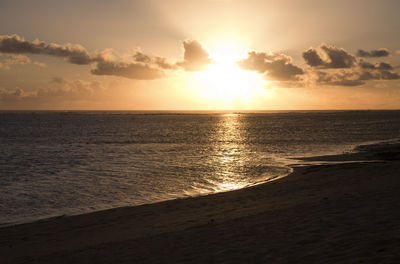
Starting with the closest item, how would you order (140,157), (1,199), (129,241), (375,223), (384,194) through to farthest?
(375,223)
(129,241)
(384,194)
(1,199)
(140,157)

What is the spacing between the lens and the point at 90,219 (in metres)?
15.3

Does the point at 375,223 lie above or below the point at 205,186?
above

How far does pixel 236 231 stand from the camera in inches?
440

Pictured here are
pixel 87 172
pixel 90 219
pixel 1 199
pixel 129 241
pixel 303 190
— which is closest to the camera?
pixel 129 241

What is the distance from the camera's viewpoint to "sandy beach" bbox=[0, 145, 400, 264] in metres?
8.75

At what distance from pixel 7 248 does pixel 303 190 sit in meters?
14.3

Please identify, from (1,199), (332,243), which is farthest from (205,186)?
(332,243)

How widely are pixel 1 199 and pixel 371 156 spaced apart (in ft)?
108

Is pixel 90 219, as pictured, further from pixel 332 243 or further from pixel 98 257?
pixel 332 243

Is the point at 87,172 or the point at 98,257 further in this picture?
the point at 87,172

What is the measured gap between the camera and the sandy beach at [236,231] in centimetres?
875

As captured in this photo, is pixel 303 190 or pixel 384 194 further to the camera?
pixel 303 190

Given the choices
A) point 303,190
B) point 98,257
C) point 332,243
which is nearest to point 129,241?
point 98,257

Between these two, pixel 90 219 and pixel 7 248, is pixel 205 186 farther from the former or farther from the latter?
pixel 7 248
